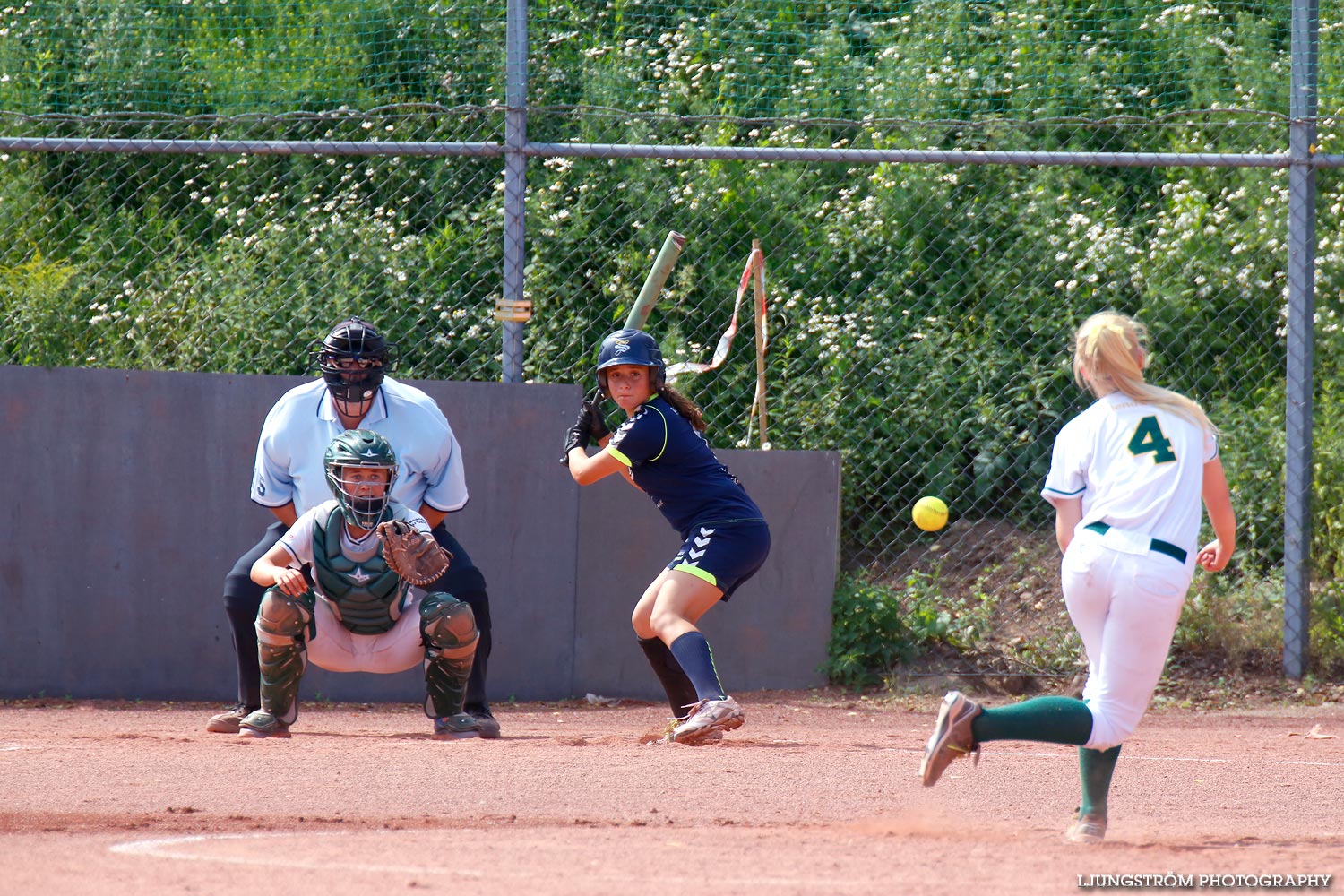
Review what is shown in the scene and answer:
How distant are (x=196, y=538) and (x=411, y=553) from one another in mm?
2341

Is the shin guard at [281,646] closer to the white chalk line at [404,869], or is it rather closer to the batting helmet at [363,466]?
the batting helmet at [363,466]

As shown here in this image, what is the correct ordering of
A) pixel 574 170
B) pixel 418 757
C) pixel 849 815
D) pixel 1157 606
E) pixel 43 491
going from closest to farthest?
pixel 1157 606
pixel 849 815
pixel 418 757
pixel 43 491
pixel 574 170

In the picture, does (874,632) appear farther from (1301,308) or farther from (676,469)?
(1301,308)

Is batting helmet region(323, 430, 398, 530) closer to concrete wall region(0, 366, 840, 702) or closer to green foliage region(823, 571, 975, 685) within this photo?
concrete wall region(0, 366, 840, 702)

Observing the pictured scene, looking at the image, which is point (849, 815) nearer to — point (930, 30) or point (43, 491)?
point (43, 491)

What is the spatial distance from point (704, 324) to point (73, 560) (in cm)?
353

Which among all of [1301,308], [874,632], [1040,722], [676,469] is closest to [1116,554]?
[1040,722]

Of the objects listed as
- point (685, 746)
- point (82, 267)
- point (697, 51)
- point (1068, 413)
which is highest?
point (697, 51)

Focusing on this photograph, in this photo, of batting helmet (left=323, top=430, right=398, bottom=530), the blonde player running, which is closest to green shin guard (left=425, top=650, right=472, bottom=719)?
batting helmet (left=323, top=430, right=398, bottom=530)

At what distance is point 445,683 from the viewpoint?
534 centimetres

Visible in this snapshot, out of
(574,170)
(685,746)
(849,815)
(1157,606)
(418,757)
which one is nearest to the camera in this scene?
(1157,606)

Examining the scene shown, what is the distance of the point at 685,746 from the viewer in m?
5.27

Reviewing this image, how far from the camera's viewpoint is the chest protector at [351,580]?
16.5 feet

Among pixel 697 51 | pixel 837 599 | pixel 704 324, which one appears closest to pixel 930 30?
pixel 697 51
